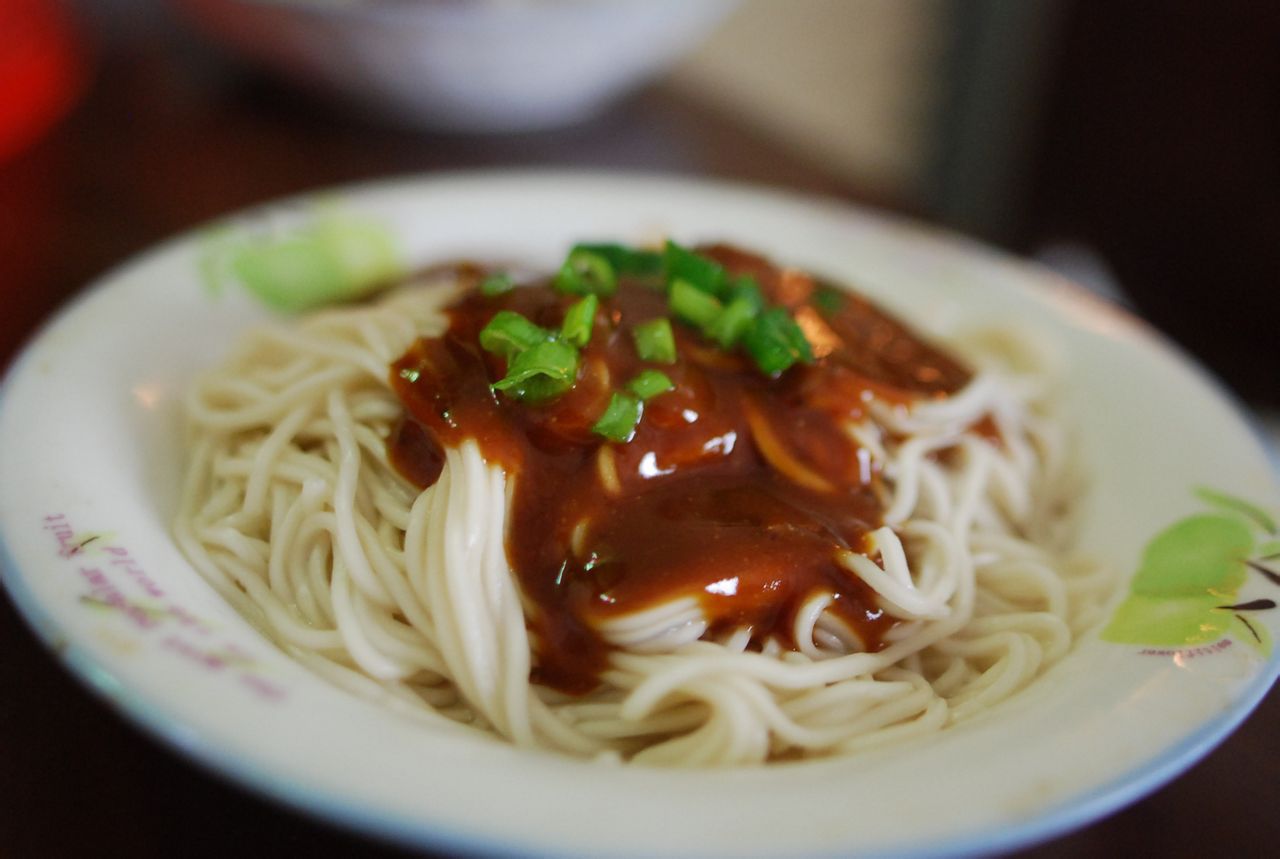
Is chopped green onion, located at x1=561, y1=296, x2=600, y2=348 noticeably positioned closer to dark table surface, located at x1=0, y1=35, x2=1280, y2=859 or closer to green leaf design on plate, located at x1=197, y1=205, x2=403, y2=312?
dark table surface, located at x1=0, y1=35, x2=1280, y2=859

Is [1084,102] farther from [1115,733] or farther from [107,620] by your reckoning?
[107,620]

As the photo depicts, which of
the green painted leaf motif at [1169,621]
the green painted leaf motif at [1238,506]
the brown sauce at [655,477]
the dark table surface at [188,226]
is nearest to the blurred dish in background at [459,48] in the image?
the dark table surface at [188,226]

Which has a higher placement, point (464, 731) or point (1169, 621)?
point (1169, 621)

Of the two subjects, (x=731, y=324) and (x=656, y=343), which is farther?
(x=731, y=324)

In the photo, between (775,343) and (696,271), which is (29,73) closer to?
(696,271)

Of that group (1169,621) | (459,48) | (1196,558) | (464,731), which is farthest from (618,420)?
(459,48)

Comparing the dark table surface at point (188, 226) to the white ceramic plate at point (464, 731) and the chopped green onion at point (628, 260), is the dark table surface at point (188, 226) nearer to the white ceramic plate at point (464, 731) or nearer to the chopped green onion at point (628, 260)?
the white ceramic plate at point (464, 731)

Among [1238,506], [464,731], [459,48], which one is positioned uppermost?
[459,48]

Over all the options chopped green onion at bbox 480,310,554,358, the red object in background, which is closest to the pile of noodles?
chopped green onion at bbox 480,310,554,358
